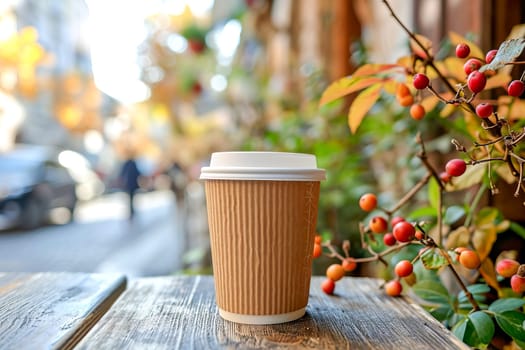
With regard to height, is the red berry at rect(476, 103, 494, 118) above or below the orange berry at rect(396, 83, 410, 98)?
below

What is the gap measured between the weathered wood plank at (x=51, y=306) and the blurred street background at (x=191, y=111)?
82 centimetres

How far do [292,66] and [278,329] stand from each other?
336 cm

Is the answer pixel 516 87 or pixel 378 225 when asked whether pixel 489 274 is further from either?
pixel 516 87

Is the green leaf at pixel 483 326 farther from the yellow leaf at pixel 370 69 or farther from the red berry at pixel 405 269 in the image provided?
the yellow leaf at pixel 370 69

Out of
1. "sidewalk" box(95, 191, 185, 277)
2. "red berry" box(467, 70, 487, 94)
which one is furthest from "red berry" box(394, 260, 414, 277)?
"sidewalk" box(95, 191, 185, 277)

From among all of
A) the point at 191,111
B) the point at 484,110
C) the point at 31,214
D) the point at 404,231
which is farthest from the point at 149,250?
the point at 484,110

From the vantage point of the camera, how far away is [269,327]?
1.78ft

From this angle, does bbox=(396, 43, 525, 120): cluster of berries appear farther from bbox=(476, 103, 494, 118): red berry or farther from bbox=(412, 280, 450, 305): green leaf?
bbox=(412, 280, 450, 305): green leaf

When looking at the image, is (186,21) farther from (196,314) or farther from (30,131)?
(30,131)

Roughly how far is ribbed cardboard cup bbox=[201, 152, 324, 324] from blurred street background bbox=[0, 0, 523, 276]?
1.99 feet

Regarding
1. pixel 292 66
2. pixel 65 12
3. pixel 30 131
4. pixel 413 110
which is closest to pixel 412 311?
pixel 413 110

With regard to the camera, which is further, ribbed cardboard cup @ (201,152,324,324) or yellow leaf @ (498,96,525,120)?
yellow leaf @ (498,96,525,120)

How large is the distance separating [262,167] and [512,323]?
0.40 m

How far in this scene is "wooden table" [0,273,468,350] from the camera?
0.48 m
